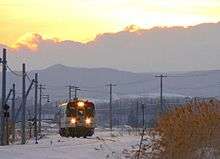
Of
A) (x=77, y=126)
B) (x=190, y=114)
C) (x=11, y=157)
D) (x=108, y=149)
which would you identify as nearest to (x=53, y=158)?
(x=11, y=157)

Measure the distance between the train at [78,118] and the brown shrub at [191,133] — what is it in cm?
3329

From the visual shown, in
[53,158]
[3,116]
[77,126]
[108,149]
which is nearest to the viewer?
[53,158]

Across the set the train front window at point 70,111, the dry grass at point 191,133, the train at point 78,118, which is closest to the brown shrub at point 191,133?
→ the dry grass at point 191,133

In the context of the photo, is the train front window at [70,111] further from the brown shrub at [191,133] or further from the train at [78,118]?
the brown shrub at [191,133]

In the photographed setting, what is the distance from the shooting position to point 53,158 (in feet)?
84.6

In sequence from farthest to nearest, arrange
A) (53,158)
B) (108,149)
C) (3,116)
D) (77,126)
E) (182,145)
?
1. (77,126)
2. (3,116)
3. (108,149)
4. (53,158)
5. (182,145)

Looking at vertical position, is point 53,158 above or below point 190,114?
below

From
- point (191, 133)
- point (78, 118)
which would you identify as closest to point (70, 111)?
point (78, 118)

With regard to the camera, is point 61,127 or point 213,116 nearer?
point 213,116

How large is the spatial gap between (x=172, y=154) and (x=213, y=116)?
197cm

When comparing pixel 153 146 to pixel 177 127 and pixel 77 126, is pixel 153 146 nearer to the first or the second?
pixel 177 127

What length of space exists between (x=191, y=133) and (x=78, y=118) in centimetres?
3413

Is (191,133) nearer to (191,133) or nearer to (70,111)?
(191,133)

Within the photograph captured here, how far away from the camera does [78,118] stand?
190 feet
